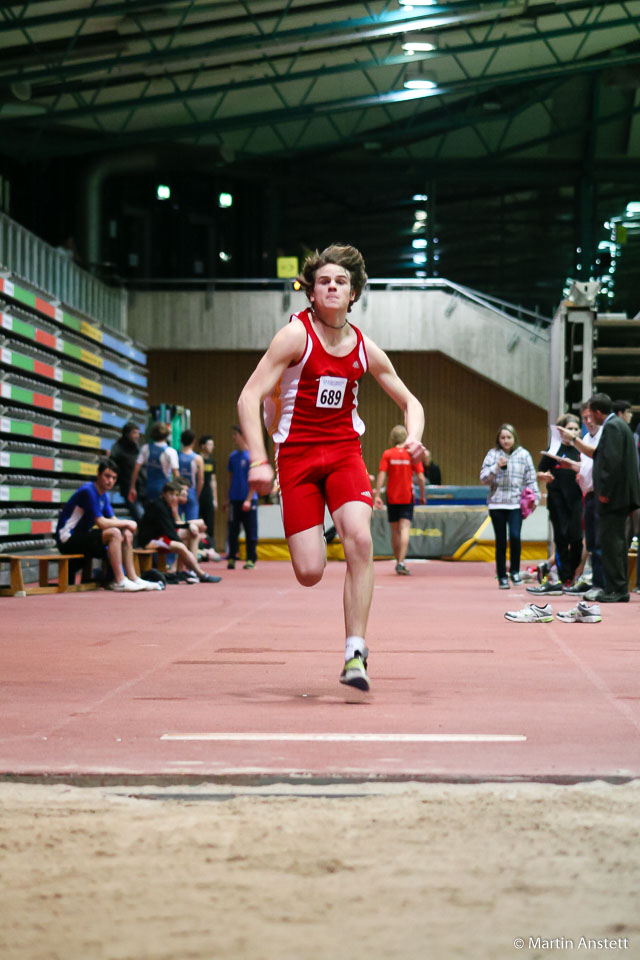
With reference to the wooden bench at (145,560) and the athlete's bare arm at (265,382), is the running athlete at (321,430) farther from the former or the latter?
the wooden bench at (145,560)

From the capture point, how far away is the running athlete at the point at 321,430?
16.0 feet

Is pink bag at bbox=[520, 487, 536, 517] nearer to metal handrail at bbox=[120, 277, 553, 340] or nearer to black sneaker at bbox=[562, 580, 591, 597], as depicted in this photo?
black sneaker at bbox=[562, 580, 591, 597]

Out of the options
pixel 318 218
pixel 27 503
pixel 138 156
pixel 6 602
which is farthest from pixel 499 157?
pixel 6 602

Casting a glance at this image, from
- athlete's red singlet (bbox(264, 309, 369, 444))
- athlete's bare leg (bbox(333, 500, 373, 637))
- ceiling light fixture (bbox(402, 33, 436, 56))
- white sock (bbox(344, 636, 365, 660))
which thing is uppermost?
ceiling light fixture (bbox(402, 33, 436, 56))

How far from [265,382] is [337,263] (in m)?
0.60

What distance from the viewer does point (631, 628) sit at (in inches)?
309

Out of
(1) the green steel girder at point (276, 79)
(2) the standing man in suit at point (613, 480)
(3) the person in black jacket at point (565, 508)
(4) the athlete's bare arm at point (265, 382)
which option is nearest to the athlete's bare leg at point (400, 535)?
(3) the person in black jacket at point (565, 508)

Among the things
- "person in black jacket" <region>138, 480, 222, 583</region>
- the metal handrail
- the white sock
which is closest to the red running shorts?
the white sock

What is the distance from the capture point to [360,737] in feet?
13.0

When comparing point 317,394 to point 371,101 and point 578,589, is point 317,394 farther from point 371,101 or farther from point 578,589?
point 371,101

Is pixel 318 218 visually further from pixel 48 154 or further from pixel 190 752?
pixel 190 752

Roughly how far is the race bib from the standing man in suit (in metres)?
5.37

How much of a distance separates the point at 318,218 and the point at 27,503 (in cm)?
1362

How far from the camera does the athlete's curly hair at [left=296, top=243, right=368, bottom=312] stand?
5039 mm
